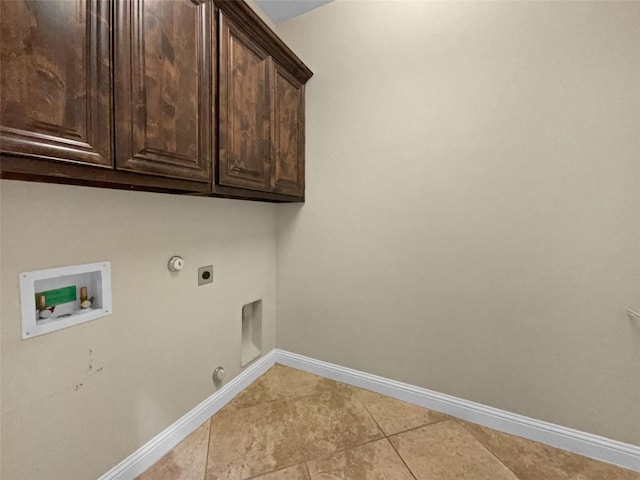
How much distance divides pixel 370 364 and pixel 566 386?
1121 mm

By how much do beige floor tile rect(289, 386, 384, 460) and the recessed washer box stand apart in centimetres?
125

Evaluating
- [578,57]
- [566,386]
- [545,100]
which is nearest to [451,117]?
[545,100]

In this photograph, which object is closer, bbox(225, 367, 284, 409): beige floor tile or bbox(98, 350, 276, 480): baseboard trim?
bbox(98, 350, 276, 480): baseboard trim

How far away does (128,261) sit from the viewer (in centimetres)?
125

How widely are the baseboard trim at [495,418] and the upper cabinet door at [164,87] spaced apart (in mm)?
1731

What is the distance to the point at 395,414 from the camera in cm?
173

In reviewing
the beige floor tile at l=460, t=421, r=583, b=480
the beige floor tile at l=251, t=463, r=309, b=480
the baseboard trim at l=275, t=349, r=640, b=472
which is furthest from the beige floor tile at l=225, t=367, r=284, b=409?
the beige floor tile at l=460, t=421, r=583, b=480

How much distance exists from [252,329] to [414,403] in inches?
52.6

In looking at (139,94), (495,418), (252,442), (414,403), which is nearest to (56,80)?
(139,94)

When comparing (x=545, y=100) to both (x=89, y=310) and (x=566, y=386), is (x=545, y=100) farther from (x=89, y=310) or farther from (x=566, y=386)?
(x=89, y=310)

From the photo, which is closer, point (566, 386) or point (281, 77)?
point (566, 386)

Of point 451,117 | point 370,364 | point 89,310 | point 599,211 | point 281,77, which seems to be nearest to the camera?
point 89,310

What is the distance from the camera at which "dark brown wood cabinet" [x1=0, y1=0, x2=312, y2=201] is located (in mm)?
721

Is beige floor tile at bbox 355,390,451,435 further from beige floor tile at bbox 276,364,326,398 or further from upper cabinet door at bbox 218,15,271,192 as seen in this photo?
upper cabinet door at bbox 218,15,271,192
